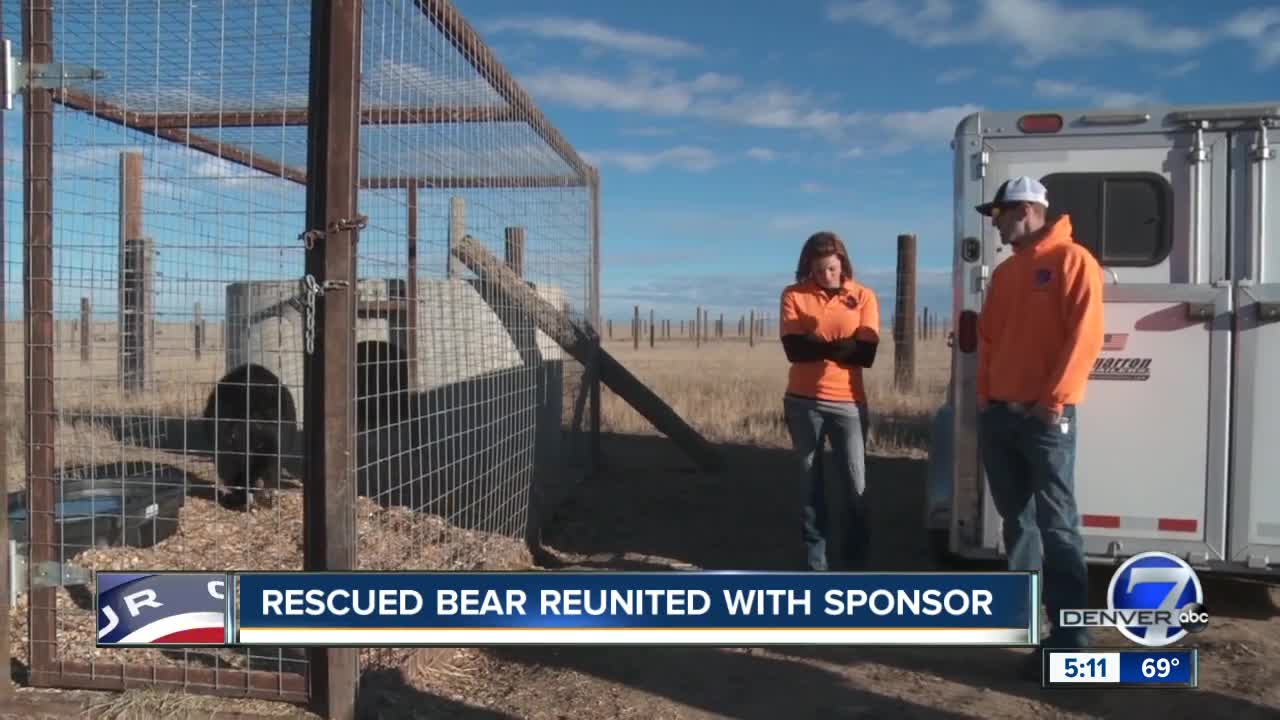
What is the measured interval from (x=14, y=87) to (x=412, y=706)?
2637 mm

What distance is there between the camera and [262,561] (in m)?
4.77

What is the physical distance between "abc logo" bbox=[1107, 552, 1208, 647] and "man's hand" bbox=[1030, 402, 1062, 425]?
0.78 meters

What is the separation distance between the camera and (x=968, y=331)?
15.1 ft

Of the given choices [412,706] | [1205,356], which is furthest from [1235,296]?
[412,706]

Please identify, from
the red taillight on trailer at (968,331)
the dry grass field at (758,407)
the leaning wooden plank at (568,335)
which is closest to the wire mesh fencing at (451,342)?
the leaning wooden plank at (568,335)

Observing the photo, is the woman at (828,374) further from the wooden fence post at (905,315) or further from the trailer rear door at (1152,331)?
the wooden fence post at (905,315)

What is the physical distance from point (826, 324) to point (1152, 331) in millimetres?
1432

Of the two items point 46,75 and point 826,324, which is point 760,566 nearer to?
point 826,324

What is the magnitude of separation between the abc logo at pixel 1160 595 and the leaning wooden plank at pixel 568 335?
124 inches

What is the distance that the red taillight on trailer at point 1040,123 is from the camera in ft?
14.9

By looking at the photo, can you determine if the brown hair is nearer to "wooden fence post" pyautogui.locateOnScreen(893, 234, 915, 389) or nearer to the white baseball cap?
the white baseball cap

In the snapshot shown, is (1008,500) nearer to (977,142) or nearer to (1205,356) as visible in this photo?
(1205,356)

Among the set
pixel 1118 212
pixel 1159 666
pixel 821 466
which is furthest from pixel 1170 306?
pixel 1159 666

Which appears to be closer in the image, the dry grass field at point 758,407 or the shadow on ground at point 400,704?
the shadow on ground at point 400,704
